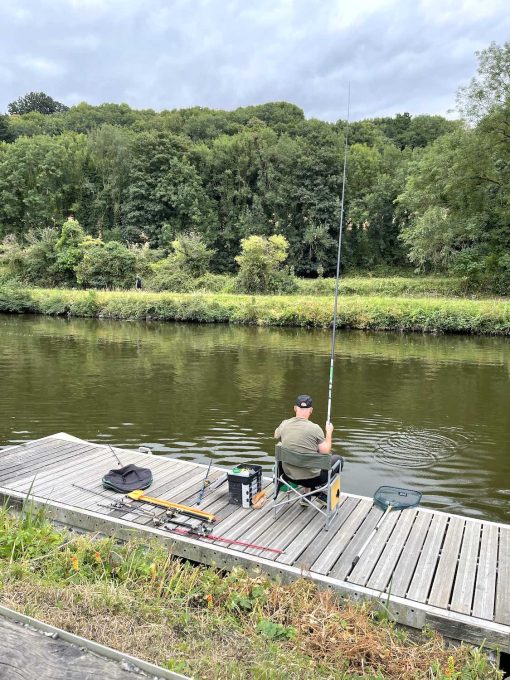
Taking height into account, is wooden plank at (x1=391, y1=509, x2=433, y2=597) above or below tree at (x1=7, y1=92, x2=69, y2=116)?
below

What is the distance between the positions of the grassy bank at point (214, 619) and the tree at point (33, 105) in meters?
111

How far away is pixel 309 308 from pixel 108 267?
64.1 ft

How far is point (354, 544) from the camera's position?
16.8 ft

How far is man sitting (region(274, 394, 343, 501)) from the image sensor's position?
566 centimetres

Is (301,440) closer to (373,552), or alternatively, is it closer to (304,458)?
(304,458)

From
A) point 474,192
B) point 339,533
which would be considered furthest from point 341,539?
point 474,192

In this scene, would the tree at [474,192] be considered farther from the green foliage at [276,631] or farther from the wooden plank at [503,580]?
the green foliage at [276,631]

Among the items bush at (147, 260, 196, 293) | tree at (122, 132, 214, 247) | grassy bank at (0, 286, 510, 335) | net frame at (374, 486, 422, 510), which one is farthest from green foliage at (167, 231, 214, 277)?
net frame at (374, 486, 422, 510)

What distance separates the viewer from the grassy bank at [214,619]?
347 cm

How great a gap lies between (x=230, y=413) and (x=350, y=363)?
7779mm

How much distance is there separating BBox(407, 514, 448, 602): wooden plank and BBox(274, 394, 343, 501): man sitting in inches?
45.4

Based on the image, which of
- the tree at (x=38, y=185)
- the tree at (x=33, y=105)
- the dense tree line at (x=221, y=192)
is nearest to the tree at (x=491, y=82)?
the dense tree line at (x=221, y=192)

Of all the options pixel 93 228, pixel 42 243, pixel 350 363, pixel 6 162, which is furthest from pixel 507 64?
pixel 6 162

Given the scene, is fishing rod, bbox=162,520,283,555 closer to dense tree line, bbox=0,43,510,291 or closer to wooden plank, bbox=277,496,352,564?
wooden plank, bbox=277,496,352,564
